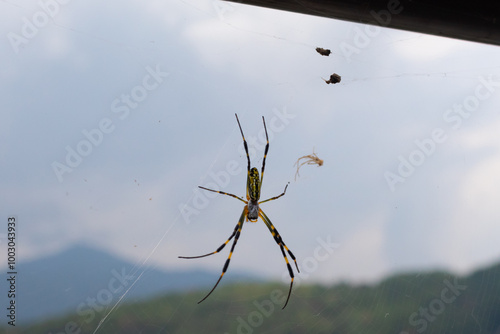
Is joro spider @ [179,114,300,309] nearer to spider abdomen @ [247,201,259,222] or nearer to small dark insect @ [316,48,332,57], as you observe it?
spider abdomen @ [247,201,259,222]

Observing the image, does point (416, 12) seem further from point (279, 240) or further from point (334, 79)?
point (279, 240)

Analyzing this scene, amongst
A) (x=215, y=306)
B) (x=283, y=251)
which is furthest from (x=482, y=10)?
(x=215, y=306)

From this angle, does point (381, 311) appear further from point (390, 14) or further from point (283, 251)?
point (390, 14)

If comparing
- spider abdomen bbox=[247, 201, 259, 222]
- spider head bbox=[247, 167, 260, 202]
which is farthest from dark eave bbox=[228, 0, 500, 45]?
spider abdomen bbox=[247, 201, 259, 222]

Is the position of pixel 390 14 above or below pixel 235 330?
above

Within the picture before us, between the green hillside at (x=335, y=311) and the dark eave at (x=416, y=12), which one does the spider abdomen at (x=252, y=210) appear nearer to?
the green hillside at (x=335, y=311)
